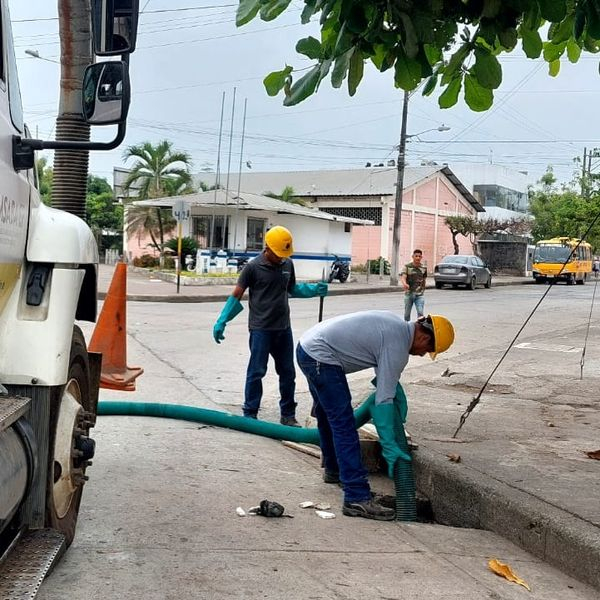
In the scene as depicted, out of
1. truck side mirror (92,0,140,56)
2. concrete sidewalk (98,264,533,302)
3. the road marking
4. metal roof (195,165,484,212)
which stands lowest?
the road marking

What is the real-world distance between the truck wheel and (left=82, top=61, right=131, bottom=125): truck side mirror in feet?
3.61

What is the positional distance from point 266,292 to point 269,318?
250 mm

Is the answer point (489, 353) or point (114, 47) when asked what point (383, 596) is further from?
point (489, 353)

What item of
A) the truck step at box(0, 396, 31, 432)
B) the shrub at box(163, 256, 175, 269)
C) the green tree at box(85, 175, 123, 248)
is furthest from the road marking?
the green tree at box(85, 175, 123, 248)

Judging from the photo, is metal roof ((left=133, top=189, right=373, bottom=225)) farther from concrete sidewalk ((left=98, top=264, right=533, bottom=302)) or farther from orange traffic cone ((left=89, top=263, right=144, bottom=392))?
orange traffic cone ((left=89, top=263, right=144, bottom=392))

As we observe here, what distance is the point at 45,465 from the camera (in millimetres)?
3418

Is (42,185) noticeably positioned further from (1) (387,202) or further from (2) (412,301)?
(1) (387,202)

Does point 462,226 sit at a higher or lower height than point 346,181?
lower

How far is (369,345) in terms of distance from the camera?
16.7 ft

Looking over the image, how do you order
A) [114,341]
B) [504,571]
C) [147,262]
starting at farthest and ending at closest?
[147,262], [114,341], [504,571]

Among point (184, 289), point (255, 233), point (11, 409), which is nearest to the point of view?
point (11, 409)

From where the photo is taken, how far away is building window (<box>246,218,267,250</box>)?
3454cm

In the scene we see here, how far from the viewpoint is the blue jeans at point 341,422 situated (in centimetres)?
512

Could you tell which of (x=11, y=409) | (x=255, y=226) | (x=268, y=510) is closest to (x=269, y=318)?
(x=268, y=510)
